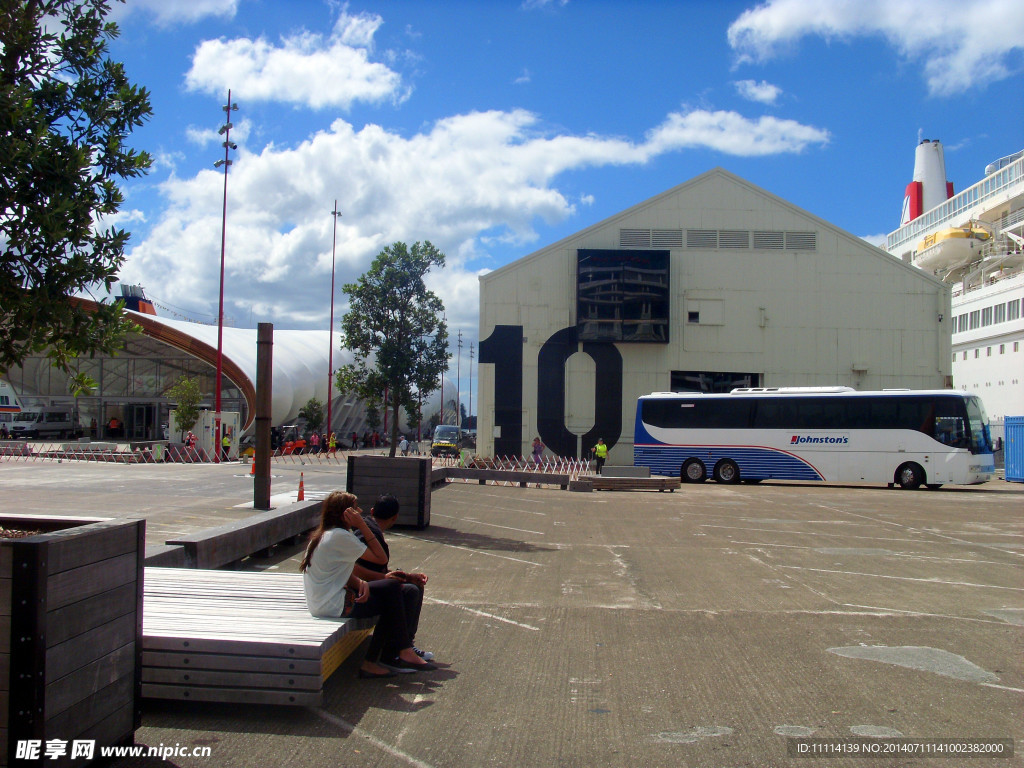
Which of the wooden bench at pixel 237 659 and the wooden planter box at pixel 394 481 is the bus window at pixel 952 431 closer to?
the wooden planter box at pixel 394 481

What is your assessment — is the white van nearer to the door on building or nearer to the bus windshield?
the door on building

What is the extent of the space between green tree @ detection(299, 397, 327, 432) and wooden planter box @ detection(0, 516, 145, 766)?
5043 centimetres

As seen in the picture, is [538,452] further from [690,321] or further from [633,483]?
[633,483]

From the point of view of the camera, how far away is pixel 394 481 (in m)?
13.1

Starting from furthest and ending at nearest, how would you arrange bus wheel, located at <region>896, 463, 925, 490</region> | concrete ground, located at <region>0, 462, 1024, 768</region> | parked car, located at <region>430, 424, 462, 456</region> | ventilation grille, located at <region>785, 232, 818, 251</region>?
parked car, located at <region>430, 424, 462, 456</region> < ventilation grille, located at <region>785, 232, 818, 251</region> < bus wheel, located at <region>896, 463, 925, 490</region> < concrete ground, located at <region>0, 462, 1024, 768</region>

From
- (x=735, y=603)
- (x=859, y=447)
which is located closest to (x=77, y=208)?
(x=735, y=603)

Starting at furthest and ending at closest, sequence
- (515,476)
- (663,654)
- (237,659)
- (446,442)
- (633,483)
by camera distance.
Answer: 1. (446,442)
2. (515,476)
3. (633,483)
4. (663,654)
5. (237,659)

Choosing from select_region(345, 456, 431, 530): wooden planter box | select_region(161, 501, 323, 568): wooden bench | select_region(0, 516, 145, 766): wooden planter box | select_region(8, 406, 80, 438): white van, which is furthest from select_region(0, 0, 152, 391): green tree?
select_region(8, 406, 80, 438): white van

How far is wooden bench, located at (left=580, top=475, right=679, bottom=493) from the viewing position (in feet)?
80.3

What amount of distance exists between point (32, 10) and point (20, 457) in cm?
3467

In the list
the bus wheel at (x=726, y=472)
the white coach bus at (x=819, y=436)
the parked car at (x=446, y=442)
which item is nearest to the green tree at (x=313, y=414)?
the parked car at (x=446, y=442)

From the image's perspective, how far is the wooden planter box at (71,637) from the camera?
3424 mm

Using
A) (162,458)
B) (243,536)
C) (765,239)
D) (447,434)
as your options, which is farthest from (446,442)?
(243,536)

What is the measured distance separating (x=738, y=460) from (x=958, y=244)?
28.2 metres
